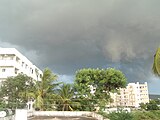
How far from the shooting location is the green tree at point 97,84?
109 ft

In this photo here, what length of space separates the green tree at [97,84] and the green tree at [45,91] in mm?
3937

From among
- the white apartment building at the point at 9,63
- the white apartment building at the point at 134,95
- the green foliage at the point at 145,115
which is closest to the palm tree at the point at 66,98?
the white apartment building at the point at 9,63

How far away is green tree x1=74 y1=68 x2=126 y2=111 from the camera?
33.2 m

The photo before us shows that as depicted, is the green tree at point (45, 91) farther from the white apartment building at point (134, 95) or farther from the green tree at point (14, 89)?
the white apartment building at point (134, 95)

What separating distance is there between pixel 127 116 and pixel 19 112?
12.4 metres

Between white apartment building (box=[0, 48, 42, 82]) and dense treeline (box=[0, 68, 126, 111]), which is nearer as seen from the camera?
dense treeline (box=[0, 68, 126, 111])

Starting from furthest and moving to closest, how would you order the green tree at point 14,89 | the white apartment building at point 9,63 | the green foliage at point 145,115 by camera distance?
the white apartment building at point 9,63 < the green tree at point 14,89 < the green foliage at point 145,115

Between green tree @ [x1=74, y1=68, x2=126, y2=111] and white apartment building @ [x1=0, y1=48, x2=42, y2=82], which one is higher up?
white apartment building @ [x1=0, y1=48, x2=42, y2=82]

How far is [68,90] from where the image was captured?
32.7 metres

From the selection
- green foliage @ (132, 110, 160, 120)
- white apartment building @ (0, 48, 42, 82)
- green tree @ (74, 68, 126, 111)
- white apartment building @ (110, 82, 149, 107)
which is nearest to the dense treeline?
green tree @ (74, 68, 126, 111)

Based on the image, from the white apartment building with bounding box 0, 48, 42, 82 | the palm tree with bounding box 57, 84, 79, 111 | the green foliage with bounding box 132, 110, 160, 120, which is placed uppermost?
the white apartment building with bounding box 0, 48, 42, 82

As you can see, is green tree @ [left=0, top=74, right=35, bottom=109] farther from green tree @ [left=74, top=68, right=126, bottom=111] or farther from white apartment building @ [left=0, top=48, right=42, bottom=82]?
green tree @ [left=74, top=68, right=126, bottom=111]

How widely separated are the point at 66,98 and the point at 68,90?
4.61 feet

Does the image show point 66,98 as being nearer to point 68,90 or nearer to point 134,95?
point 68,90
